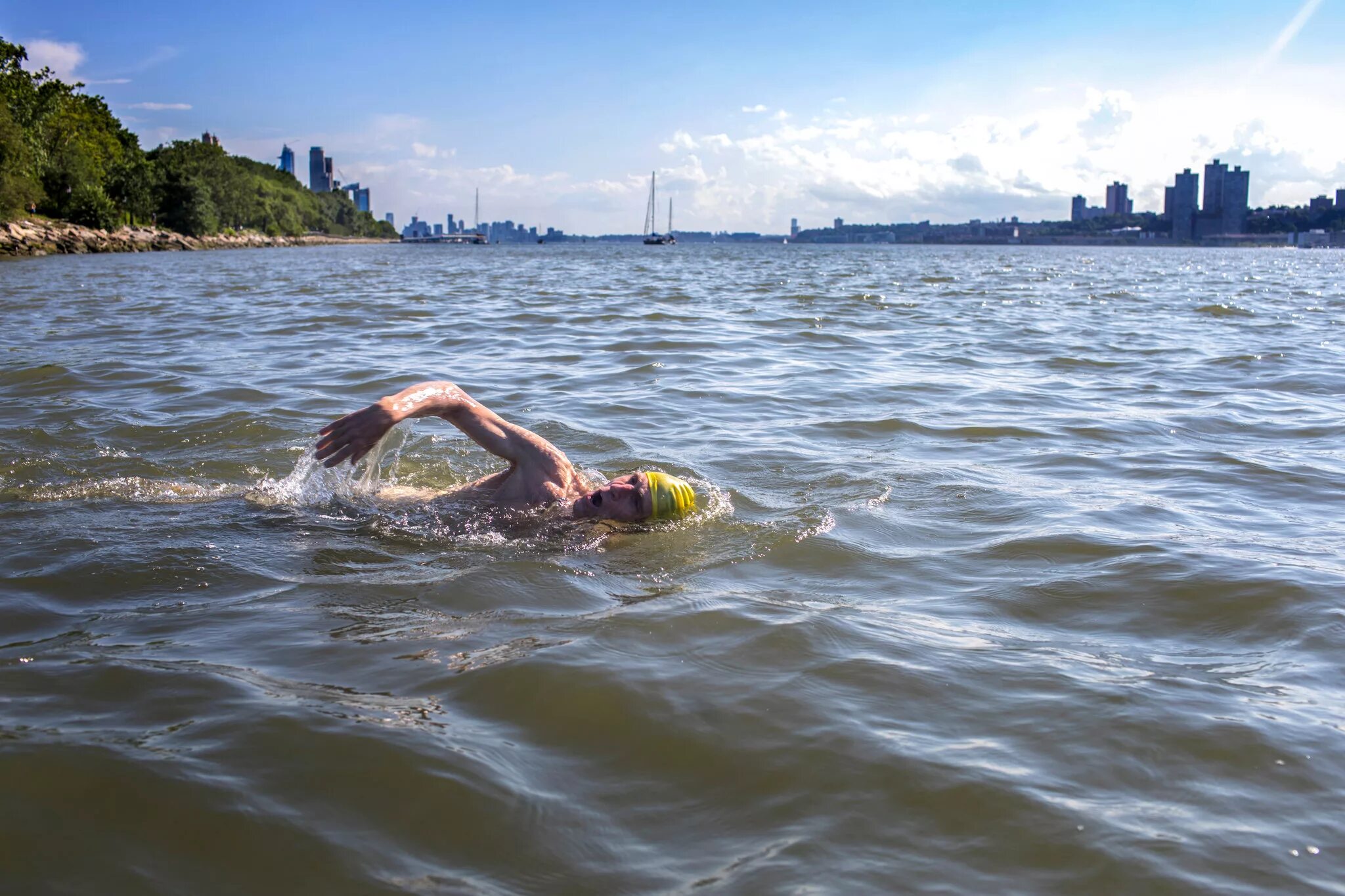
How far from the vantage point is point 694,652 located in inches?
145

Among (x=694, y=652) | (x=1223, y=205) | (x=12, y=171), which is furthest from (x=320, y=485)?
(x=1223, y=205)

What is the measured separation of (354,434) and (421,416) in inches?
16.6

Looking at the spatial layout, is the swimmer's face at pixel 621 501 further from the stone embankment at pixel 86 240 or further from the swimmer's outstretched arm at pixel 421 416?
the stone embankment at pixel 86 240

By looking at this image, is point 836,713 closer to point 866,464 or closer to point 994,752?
point 994,752

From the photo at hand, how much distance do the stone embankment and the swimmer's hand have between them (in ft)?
149

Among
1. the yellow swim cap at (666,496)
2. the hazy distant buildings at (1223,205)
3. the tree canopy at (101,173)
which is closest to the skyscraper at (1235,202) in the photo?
the hazy distant buildings at (1223,205)

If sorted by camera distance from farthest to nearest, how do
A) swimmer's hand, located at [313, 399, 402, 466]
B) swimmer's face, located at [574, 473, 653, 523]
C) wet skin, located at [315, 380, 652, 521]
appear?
swimmer's face, located at [574, 473, 653, 523]
wet skin, located at [315, 380, 652, 521]
swimmer's hand, located at [313, 399, 402, 466]

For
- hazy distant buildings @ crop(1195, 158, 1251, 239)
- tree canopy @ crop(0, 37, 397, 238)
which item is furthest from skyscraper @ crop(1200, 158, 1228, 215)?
tree canopy @ crop(0, 37, 397, 238)

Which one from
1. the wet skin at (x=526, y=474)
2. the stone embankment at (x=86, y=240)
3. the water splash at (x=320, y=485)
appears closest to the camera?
the wet skin at (x=526, y=474)

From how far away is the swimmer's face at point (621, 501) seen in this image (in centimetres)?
542

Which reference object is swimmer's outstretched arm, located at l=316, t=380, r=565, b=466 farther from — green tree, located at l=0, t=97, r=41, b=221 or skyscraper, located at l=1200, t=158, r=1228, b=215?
skyscraper, located at l=1200, t=158, r=1228, b=215

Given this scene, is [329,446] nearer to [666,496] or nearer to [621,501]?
[621,501]

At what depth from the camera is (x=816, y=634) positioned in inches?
152

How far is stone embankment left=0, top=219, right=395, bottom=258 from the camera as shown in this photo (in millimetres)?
43184
